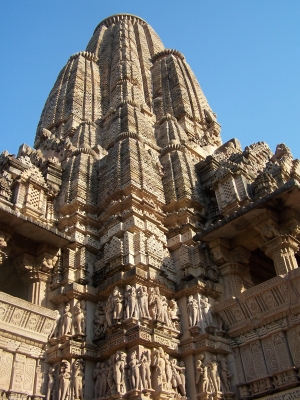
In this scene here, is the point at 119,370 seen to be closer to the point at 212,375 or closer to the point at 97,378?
the point at 97,378

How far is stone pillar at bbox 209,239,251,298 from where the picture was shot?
527 inches

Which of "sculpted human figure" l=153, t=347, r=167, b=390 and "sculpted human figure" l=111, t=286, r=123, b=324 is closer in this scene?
"sculpted human figure" l=153, t=347, r=167, b=390

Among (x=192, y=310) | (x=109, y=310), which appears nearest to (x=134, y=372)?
(x=109, y=310)

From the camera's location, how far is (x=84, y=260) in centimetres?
1367

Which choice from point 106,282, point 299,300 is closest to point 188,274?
point 106,282

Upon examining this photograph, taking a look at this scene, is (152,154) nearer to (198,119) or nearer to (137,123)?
(137,123)

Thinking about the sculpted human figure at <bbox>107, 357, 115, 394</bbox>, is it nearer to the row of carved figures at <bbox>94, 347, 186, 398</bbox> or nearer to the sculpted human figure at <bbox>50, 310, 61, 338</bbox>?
the row of carved figures at <bbox>94, 347, 186, 398</bbox>


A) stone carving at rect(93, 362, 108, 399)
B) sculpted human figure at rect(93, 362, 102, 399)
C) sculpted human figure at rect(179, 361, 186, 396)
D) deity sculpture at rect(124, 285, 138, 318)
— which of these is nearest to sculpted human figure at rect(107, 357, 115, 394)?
stone carving at rect(93, 362, 108, 399)

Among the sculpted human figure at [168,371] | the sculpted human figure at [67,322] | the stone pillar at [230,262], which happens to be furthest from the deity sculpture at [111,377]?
the stone pillar at [230,262]

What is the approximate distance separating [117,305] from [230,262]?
3.93 m

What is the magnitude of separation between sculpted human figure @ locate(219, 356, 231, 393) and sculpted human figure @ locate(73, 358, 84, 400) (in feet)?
11.5

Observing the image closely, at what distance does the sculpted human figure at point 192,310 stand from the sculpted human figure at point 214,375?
110cm

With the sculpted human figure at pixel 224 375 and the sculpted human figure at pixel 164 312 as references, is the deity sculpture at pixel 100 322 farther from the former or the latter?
the sculpted human figure at pixel 224 375

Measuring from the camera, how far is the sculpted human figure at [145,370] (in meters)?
10.2
